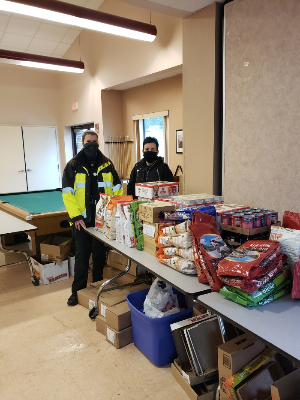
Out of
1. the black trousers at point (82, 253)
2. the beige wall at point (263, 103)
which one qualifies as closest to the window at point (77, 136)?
the black trousers at point (82, 253)

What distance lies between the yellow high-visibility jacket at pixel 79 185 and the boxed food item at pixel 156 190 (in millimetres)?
519

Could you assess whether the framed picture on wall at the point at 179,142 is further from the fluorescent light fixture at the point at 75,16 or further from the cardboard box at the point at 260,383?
the cardboard box at the point at 260,383

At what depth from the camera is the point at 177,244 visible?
1.77 meters

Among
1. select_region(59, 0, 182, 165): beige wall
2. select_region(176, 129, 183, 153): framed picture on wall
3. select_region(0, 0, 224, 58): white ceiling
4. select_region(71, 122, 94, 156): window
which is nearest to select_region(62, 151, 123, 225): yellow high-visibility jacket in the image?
select_region(59, 0, 182, 165): beige wall

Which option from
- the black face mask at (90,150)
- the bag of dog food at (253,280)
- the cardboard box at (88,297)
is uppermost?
the black face mask at (90,150)

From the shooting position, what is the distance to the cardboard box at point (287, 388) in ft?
4.16

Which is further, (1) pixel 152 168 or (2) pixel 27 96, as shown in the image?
(2) pixel 27 96

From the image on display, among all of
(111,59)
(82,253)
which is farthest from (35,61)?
(82,253)

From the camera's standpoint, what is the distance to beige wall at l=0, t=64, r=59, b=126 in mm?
7262

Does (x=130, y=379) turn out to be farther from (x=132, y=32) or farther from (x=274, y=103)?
(x=132, y=32)

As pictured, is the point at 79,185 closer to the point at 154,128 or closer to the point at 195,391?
the point at 195,391

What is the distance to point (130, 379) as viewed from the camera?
1911 mm

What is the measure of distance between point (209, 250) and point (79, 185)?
1644mm

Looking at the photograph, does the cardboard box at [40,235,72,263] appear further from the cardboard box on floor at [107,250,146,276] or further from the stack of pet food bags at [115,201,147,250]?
the stack of pet food bags at [115,201,147,250]
